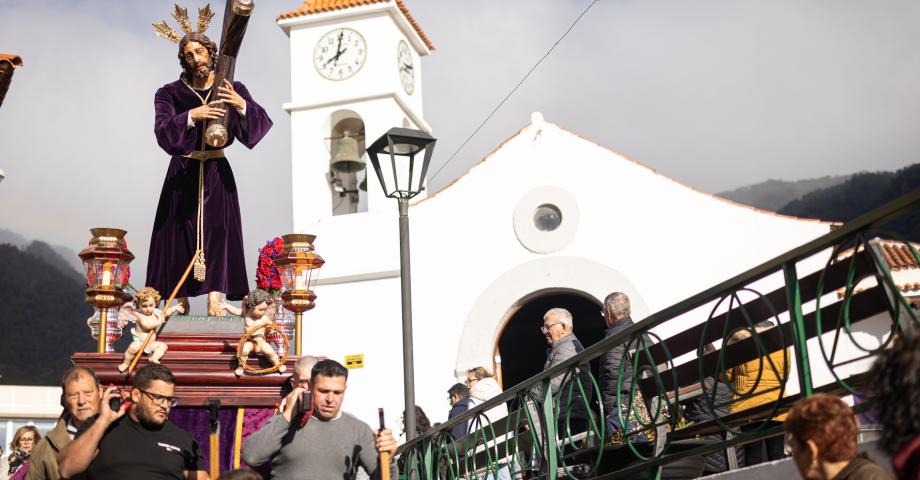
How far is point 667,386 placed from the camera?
616 cm

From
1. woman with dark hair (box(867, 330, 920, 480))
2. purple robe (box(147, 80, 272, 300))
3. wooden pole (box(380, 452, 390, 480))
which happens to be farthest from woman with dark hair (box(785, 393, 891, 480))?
purple robe (box(147, 80, 272, 300))

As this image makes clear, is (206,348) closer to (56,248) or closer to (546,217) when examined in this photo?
(546,217)

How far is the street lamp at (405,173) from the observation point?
8.49 m

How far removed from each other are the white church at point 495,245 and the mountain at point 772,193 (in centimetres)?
1558

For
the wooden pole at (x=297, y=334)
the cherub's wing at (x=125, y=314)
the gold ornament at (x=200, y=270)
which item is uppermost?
the gold ornament at (x=200, y=270)

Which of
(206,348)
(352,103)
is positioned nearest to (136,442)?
(206,348)

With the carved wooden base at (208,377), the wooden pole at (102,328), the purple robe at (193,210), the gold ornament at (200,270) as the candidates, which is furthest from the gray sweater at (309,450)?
the purple robe at (193,210)

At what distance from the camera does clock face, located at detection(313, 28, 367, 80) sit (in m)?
19.7

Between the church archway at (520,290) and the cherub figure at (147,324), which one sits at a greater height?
the church archway at (520,290)

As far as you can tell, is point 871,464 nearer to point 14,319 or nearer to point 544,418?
point 544,418

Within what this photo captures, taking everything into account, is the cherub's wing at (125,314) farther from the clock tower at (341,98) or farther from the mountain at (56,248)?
the mountain at (56,248)

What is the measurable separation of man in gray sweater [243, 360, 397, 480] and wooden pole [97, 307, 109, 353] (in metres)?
2.08

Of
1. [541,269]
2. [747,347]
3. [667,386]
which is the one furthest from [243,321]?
[541,269]

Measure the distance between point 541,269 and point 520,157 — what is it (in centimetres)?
194
